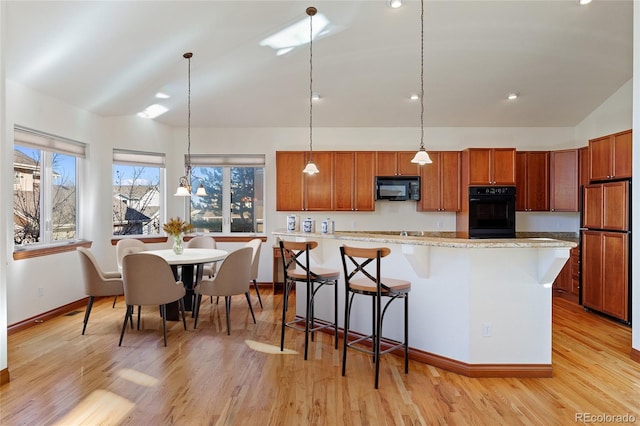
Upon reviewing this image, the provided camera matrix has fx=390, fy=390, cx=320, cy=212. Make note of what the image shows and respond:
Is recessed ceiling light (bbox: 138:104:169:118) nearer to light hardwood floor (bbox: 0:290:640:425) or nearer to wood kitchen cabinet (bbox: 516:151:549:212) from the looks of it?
light hardwood floor (bbox: 0:290:640:425)

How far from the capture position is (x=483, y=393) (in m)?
2.62

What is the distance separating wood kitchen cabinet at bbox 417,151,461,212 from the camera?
19.1 feet

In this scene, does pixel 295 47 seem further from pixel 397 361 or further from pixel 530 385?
pixel 530 385

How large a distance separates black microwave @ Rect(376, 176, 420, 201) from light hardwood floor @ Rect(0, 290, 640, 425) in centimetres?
269

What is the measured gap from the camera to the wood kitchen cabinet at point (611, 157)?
13.4 ft

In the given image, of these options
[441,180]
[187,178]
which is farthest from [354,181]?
[187,178]

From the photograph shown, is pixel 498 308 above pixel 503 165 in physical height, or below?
below

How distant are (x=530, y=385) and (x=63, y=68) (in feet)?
16.2

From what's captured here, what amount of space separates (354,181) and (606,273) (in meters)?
3.30

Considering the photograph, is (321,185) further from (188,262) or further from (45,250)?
(45,250)

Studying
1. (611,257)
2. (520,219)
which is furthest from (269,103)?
(611,257)

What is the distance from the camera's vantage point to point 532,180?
18.9 ft

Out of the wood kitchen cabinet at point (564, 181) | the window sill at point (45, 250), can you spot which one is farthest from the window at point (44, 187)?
the wood kitchen cabinet at point (564, 181)

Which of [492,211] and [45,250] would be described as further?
[492,211]
